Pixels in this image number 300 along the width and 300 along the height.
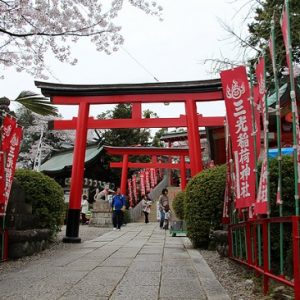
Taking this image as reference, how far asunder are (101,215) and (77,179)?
8446 mm

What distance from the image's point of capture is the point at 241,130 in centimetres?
557

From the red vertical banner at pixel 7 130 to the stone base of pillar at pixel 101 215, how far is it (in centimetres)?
1298

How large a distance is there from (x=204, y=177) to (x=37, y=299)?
16.2 feet

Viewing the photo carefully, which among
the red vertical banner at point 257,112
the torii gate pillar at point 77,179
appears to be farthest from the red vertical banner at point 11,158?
the red vertical banner at point 257,112

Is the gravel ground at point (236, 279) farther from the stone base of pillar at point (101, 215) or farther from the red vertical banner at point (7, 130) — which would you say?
the stone base of pillar at point (101, 215)

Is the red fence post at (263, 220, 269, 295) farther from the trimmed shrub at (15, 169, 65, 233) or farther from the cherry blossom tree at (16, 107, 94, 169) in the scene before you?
the cherry blossom tree at (16, 107, 94, 169)

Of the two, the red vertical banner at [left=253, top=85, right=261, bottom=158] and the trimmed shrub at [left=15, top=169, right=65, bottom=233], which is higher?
the red vertical banner at [left=253, top=85, right=261, bottom=158]

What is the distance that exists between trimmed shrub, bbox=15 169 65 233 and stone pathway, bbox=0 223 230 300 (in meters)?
1.40

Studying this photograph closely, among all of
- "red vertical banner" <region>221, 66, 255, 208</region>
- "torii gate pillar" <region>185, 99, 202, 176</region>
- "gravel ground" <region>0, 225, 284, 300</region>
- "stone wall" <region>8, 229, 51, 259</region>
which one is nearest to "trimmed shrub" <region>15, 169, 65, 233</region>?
"stone wall" <region>8, 229, 51, 259</region>

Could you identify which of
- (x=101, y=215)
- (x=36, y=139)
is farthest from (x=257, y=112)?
(x=36, y=139)

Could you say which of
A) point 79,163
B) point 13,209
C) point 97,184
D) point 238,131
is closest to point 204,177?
point 238,131

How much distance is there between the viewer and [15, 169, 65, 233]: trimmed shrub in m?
9.05

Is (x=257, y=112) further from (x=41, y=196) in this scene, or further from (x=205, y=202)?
(x=41, y=196)

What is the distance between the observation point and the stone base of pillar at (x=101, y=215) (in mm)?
19906
